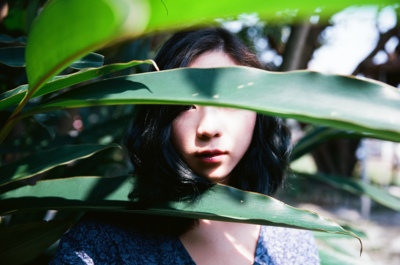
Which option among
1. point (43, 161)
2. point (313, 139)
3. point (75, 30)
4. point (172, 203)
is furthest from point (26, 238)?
point (313, 139)

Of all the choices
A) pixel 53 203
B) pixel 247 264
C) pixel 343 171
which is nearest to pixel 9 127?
pixel 53 203

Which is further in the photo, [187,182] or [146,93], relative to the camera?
[187,182]

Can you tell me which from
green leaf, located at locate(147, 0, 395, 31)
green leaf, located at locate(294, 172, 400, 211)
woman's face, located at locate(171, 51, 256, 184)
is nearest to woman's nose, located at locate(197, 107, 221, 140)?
woman's face, located at locate(171, 51, 256, 184)

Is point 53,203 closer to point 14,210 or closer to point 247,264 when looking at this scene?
point 14,210

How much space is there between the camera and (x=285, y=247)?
743 mm

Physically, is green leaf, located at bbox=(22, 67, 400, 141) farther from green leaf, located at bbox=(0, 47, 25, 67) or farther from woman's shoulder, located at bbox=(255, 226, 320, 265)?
woman's shoulder, located at bbox=(255, 226, 320, 265)

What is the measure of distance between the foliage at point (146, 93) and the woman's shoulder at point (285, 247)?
0.79 ft

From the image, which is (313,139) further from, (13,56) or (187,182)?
(13,56)

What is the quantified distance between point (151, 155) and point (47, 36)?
1.38ft

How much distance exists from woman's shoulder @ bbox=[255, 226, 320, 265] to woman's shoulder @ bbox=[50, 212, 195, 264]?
0.14 meters

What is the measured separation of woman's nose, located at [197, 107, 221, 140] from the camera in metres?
0.58

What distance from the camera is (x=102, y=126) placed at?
0.97m

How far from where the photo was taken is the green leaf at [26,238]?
1.88 feet

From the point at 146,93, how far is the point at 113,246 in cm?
32
